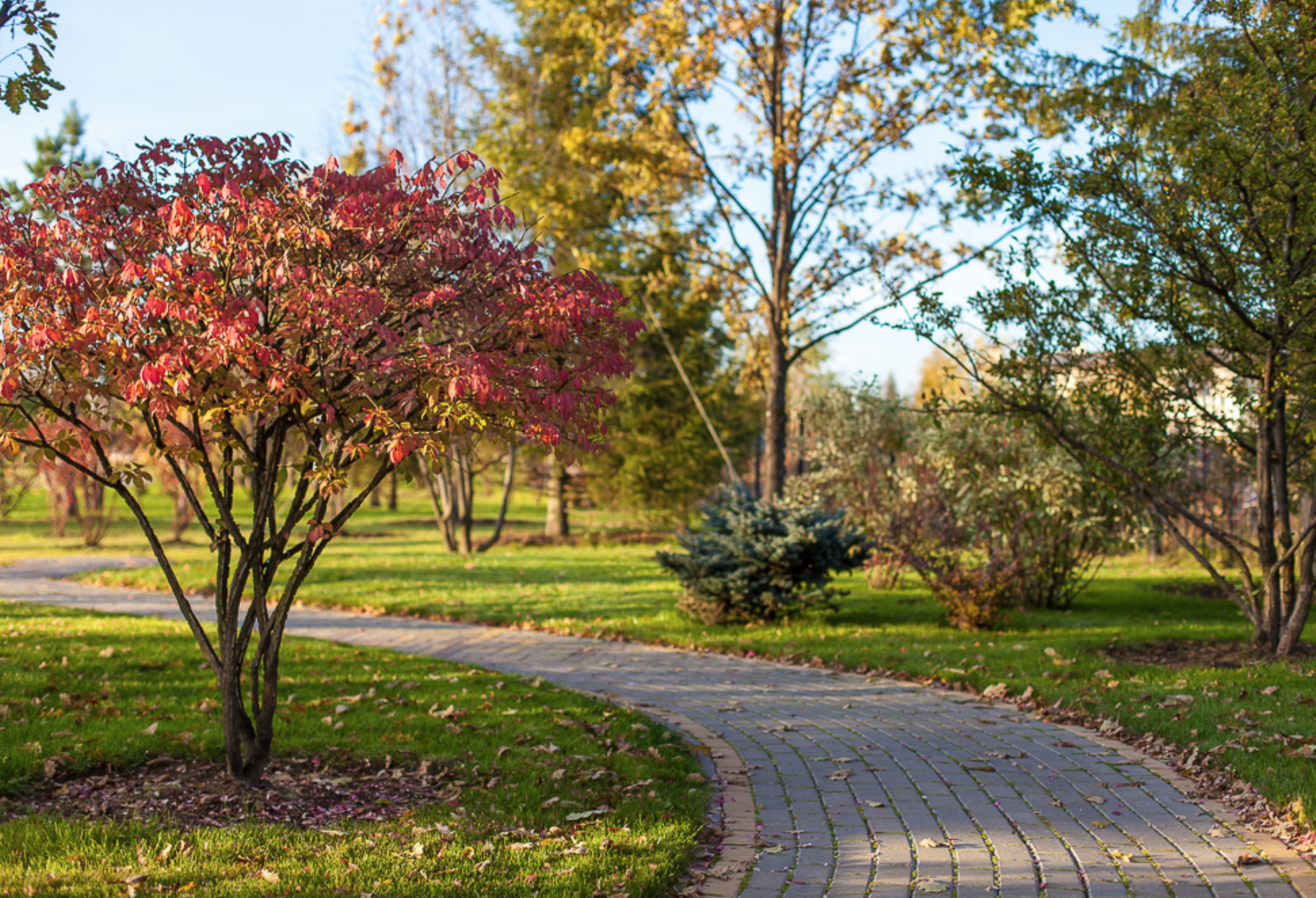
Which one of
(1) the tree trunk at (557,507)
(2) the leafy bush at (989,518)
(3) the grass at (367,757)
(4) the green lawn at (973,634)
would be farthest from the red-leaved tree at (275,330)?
(1) the tree trunk at (557,507)

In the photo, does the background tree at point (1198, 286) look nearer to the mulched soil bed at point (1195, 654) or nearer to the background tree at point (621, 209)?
the mulched soil bed at point (1195, 654)

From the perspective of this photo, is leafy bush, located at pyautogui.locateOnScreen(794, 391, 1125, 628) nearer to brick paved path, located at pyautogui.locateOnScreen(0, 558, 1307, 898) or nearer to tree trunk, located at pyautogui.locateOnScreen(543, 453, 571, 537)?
brick paved path, located at pyautogui.locateOnScreen(0, 558, 1307, 898)

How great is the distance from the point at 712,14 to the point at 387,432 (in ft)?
34.2

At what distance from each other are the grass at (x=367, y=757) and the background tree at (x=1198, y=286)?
A: 4.67 meters

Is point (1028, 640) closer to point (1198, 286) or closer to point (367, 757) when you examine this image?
point (1198, 286)

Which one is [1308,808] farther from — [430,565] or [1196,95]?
[430,565]

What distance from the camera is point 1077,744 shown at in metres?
6.14

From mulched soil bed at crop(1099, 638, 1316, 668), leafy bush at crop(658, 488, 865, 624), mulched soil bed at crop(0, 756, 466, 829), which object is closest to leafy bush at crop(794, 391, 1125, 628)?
leafy bush at crop(658, 488, 865, 624)

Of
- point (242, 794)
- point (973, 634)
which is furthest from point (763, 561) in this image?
point (242, 794)

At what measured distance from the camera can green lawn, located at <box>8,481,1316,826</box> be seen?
6.33 meters

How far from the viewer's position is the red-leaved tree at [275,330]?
4359mm

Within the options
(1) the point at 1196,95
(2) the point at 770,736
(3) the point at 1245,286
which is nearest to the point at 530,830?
(2) the point at 770,736

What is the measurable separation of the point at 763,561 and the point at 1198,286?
15.8ft

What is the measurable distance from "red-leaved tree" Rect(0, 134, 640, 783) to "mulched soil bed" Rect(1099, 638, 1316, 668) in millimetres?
5834
